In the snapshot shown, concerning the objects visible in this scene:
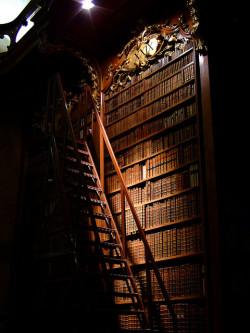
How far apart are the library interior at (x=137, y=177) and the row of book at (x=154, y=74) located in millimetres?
16

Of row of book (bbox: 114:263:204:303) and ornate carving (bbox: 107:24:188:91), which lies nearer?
row of book (bbox: 114:263:204:303)

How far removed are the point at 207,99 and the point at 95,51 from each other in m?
2.11

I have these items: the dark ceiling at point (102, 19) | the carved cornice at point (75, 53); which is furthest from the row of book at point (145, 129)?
the dark ceiling at point (102, 19)

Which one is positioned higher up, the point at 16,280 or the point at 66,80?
the point at 66,80

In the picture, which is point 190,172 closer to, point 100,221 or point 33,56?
point 100,221

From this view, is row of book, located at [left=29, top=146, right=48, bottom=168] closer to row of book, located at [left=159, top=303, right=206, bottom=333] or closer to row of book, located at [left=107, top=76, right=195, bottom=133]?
row of book, located at [left=107, top=76, right=195, bottom=133]

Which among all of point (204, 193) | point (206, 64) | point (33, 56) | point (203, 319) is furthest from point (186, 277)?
point (33, 56)

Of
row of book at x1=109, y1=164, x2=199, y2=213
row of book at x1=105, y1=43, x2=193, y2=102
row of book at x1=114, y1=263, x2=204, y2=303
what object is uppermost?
row of book at x1=105, y1=43, x2=193, y2=102

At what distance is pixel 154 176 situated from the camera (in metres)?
3.82

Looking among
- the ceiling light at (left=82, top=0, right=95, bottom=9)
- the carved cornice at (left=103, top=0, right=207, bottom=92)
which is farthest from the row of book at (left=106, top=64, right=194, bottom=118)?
the ceiling light at (left=82, top=0, right=95, bottom=9)

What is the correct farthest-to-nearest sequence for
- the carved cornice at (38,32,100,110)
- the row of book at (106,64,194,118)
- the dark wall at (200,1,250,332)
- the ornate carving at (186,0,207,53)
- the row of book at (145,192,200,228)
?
the carved cornice at (38,32,100,110) → the row of book at (106,64,194,118) → the ornate carving at (186,0,207,53) → the row of book at (145,192,200,228) → the dark wall at (200,1,250,332)

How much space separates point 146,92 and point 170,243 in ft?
5.40

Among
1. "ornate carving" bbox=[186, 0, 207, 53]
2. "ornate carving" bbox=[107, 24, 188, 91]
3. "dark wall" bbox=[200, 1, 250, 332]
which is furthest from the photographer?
"ornate carving" bbox=[107, 24, 188, 91]

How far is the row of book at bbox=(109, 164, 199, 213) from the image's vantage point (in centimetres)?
348
